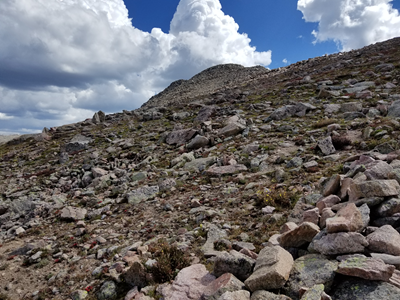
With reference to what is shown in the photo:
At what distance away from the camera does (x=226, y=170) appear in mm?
12227

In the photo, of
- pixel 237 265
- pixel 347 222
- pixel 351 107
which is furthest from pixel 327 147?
pixel 237 265

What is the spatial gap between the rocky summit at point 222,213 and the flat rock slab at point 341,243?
2 cm

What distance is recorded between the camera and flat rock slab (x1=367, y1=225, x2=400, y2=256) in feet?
13.1

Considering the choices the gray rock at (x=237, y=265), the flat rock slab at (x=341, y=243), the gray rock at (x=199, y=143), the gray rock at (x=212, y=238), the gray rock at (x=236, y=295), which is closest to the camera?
the gray rock at (x=236, y=295)

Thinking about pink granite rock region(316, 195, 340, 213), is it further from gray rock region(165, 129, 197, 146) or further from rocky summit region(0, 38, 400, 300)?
gray rock region(165, 129, 197, 146)

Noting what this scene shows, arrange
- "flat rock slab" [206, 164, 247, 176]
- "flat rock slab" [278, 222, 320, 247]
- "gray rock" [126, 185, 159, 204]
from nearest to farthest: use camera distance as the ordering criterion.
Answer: "flat rock slab" [278, 222, 320, 247] < "gray rock" [126, 185, 159, 204] < "flat rock slab" [206, 164, 247, 176]

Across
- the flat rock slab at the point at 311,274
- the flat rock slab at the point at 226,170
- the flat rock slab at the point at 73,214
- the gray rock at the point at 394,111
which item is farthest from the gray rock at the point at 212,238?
the gray rock at the point at 394,111

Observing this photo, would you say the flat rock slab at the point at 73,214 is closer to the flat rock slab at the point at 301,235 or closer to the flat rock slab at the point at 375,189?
the flat rock slab at the point at 301,235

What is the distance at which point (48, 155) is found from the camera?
23.6m

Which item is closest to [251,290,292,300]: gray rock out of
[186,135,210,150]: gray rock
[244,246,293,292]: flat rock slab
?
[244,246,293,292]: flat rock slab

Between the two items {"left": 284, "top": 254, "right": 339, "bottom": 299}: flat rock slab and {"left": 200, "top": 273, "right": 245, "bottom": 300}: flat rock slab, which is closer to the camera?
{"left": 284, "top": 254, "right": 339, "bottom": 299}: flat rock slab

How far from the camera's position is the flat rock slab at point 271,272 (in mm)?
3998

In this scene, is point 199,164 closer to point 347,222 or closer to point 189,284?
point 189,284

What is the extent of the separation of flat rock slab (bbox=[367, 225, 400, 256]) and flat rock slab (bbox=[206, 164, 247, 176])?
25.8 ft
